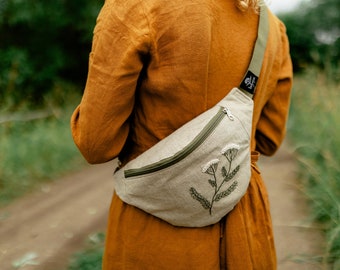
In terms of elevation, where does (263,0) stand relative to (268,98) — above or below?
above

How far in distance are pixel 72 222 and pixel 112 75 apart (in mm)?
3129

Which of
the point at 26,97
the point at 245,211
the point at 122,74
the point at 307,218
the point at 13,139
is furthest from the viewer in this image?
the point at 26,97

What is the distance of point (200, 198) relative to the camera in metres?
1.20

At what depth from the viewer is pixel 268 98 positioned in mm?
1479

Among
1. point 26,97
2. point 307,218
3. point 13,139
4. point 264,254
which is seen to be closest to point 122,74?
point 264,254

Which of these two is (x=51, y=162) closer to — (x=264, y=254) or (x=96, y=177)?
(x=96, y=177)

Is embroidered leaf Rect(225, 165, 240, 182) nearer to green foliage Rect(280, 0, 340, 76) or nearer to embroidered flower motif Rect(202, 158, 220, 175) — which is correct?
embroidered flower motif Rect(202, 158, 220, 175)

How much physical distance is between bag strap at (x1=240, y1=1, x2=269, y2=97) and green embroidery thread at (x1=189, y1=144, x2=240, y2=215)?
18cm

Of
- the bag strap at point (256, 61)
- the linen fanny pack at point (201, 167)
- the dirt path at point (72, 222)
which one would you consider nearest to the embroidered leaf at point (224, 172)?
the linen fanny pack at point (201, 167)

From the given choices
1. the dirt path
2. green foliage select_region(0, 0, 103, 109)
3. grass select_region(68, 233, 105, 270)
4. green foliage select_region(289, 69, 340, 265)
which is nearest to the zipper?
green foliage select_region(289, 69, 340, 265)

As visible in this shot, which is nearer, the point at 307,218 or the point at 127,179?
the point at 127,179

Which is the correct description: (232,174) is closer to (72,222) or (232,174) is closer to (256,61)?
(256,61)

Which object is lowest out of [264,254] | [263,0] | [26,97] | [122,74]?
[26,97]

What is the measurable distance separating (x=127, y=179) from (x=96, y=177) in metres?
4.40
